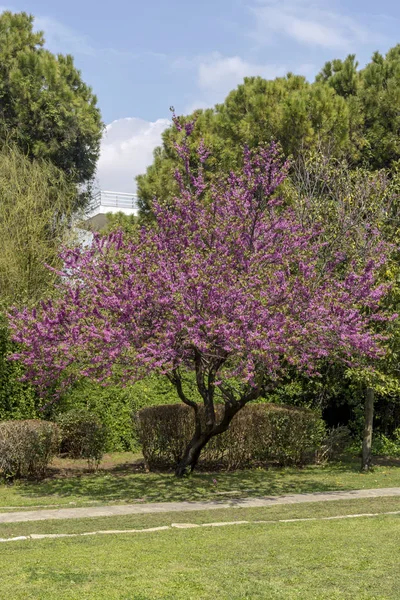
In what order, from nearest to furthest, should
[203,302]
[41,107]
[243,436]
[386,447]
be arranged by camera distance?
1. [203,302]
2. [243,436]
3. [386,447]
4. [41,107]

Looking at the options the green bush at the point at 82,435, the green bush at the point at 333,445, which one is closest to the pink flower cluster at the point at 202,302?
the green bush at the point at 82,435

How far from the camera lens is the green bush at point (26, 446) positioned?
538 inches

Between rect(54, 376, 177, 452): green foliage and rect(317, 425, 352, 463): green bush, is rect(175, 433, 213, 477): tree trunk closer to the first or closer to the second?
rect(54, 376, 177, 452): green foliage

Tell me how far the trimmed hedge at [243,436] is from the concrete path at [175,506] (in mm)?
3224

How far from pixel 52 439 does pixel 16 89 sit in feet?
74.2

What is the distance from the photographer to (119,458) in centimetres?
1731

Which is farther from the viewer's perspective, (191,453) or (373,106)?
(373,106)

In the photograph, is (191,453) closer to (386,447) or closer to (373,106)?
(386,447)

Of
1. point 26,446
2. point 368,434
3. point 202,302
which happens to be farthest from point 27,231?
point 202,302

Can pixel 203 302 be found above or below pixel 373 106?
below

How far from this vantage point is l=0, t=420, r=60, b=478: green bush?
1367 centimetres

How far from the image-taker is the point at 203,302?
11648 mm

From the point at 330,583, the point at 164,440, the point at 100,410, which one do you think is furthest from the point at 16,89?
the point at 330,583

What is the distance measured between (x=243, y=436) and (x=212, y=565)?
29.6ft
